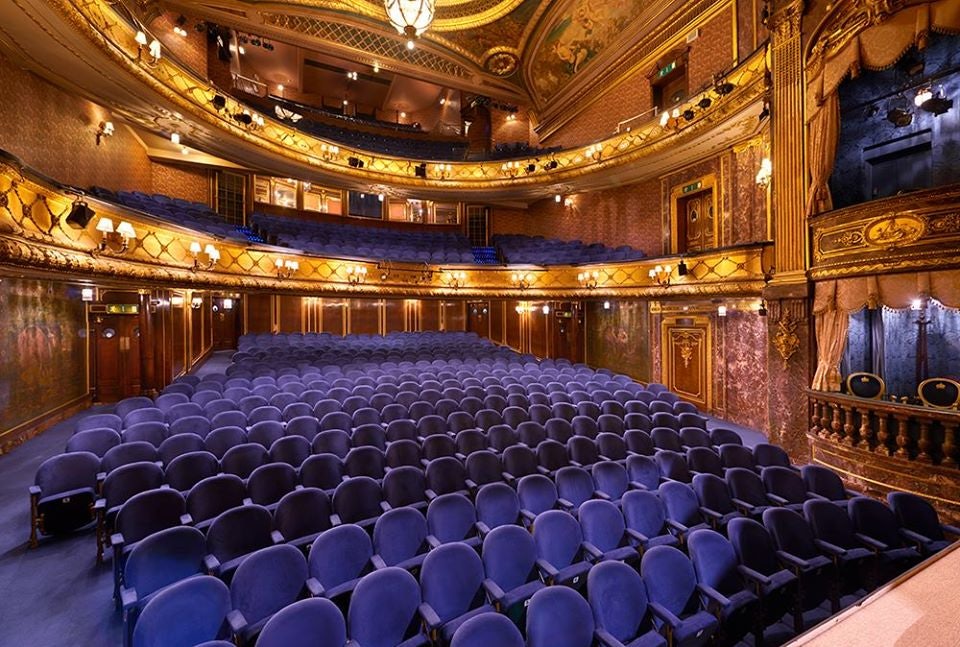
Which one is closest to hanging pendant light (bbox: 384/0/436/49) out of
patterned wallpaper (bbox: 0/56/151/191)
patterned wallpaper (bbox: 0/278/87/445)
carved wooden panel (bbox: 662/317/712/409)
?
patterned wallpaper (bbox: 0/56/151/191)

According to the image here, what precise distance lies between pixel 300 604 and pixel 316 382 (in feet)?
18.9

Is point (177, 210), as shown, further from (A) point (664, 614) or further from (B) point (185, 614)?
(A) point (664, 614)

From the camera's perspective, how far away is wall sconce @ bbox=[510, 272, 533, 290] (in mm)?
12719

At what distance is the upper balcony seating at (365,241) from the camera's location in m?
12.7

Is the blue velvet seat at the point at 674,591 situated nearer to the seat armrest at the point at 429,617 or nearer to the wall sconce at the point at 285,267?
the seat armrest at the point at 429,617

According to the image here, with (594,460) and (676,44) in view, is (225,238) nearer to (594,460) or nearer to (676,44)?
(594,460)

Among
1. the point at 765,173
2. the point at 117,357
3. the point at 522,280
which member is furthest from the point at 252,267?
the point at 765,173

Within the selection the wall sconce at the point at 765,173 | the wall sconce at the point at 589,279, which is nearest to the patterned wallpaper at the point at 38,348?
the wall sconce at the point at 589,279

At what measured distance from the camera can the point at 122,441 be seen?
187 inches

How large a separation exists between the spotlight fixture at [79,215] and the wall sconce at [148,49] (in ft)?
12.5

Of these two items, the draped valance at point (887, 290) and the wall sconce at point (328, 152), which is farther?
the wall sconce at point (328, 152)

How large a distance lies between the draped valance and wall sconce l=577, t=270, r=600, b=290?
5.64m

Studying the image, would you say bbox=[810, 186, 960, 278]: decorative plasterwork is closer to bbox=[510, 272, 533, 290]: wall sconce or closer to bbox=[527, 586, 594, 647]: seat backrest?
bbox=[527, 586, 594, 647]: seat backrest

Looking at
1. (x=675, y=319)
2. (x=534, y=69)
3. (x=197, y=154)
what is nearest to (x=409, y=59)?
(x=534, y=69)
